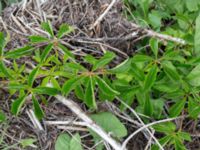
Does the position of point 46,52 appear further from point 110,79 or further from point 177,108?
point 177,108

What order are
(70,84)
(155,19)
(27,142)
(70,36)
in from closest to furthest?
(70,84), (27,142), (70,36), (155,19)

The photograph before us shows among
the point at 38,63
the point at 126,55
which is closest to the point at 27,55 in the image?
the point at 38,63

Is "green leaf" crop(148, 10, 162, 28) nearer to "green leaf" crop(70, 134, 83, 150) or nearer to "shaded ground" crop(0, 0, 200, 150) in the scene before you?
"shaded ground" crop(0, 0, 200, 150)

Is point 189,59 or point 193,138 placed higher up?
point 189,59

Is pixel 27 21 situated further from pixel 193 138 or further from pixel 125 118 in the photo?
pixel 193 138

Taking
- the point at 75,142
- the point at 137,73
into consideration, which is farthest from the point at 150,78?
the point at 75,142

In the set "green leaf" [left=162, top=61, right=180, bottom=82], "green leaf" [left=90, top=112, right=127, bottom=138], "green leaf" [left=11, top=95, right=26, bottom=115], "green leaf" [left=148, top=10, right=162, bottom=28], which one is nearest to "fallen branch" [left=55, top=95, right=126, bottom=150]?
"green leaf" [left=90, top=112, right=127, bottom=138]

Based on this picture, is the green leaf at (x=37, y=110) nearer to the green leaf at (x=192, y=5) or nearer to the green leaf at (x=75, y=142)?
the green leaf at (x=75, y=142)
